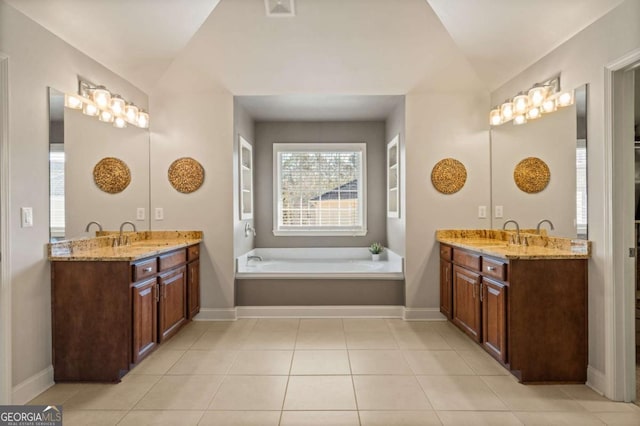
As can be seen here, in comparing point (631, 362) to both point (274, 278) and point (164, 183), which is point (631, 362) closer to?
point (274, 278)

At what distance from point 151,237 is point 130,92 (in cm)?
144

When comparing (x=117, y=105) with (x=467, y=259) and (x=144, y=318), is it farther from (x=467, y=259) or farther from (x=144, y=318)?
(x=467, y=259)

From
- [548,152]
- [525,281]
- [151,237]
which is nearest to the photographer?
[525,281]

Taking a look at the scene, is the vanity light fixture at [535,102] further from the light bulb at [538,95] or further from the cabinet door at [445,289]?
the cabinet door at [445,289]

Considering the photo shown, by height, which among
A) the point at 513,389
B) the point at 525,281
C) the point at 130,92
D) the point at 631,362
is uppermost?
the point at 130,92

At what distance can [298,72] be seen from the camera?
3.88 m

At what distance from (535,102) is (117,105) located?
3492 millimetres

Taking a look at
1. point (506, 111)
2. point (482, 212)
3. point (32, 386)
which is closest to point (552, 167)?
point (506, 111)

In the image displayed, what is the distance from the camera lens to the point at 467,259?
11.2ft

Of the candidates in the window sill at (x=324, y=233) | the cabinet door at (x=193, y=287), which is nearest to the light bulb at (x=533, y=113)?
the window sill at (x=324, y=233)

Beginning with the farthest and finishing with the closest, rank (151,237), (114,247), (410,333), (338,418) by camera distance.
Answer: (151,237) < (410,333) < (114,247) < (338,418)

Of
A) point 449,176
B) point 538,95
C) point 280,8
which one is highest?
point 280,8

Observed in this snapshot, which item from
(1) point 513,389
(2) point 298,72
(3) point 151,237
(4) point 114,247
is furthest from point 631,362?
(3) point 151,237

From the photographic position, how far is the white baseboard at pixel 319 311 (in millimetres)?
4191
